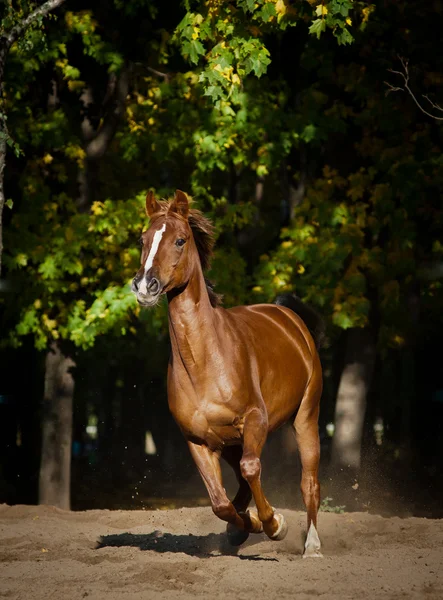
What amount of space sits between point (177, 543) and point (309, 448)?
1.94 meters

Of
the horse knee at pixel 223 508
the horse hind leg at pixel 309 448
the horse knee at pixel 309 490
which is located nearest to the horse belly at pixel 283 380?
the horse hind leg at pixel 309 448

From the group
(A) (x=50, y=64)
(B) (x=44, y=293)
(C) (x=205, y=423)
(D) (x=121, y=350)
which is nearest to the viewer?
(C) (x=205, y=423)

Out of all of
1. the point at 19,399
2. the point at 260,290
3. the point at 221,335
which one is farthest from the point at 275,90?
the point at 221,335

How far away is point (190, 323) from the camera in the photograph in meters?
10.2

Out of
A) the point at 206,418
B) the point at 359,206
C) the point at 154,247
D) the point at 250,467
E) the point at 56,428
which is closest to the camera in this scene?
the point at 154,247

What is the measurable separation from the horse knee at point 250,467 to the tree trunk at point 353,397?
34.9ft

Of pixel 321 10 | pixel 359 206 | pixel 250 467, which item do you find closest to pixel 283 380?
pixel 250 467

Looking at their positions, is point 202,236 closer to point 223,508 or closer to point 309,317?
point 223,508

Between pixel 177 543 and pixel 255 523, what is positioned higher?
pixel 255 523

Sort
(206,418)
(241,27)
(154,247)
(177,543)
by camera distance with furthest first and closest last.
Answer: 1. (177,543)
2. (241,27)
3. (206,418)
4. (154,247)

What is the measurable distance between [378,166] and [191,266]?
1008cm

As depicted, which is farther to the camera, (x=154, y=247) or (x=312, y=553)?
(x=312, y=553)

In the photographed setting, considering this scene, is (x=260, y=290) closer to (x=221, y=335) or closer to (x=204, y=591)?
(x=221, y=335)

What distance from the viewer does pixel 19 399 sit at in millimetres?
24109
